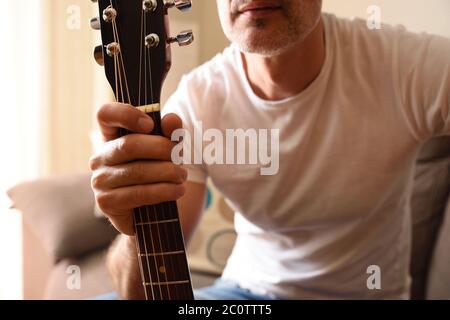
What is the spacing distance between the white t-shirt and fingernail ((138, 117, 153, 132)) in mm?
247

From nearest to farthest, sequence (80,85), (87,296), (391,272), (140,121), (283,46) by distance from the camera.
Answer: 1. (140,121)
2. (283,46)
3. (391,272)
4. (87,296)
5. (80,85)

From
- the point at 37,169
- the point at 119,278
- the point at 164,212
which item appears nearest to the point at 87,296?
the point at 119,278

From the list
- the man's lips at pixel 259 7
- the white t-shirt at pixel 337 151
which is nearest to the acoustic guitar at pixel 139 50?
the man's lips at pixel 259 7

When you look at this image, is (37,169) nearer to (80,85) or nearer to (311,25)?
(80,85)

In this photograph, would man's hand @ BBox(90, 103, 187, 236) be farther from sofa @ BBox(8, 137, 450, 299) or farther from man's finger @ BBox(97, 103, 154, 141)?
sofa @ BBox(8, 137, 450, 299)

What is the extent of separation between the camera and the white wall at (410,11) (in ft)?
2.33

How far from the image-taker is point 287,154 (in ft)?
2.45

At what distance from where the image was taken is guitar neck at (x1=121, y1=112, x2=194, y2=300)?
1.94ft

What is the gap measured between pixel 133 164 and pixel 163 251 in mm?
112

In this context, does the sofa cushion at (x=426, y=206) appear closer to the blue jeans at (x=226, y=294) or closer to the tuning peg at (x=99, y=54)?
the blue jeans at (x=226, y=294)

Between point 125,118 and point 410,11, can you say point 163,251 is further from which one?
point 410,11

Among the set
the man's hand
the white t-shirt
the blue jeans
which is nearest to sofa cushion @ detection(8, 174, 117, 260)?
the blue jeans

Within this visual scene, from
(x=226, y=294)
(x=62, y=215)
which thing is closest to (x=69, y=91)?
(x=62, y=215)

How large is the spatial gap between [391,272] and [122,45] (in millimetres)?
537
